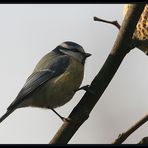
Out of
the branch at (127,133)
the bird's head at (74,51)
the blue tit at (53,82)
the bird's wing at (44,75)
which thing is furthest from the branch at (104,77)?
the bird's head at (74,51)

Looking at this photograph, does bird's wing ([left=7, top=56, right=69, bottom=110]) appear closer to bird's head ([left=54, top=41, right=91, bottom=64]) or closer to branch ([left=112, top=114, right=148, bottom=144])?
bird's head ([left=54, top=41, right=91, bottom=64])

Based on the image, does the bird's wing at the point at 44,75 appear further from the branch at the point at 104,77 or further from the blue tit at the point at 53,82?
the branch at the point at 104,77

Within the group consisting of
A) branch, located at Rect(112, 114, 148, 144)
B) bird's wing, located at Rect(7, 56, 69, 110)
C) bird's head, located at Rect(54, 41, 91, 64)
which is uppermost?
branch, located at Rect(112, 114, 148, 144)

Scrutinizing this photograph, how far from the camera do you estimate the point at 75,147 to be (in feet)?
3.40

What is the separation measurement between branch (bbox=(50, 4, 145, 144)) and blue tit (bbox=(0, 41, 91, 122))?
36.2 inches

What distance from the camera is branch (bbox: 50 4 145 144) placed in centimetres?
125

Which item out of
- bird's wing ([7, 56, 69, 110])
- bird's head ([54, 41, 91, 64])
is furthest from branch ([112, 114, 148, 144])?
bird's head ([54, 41, 91, 64])

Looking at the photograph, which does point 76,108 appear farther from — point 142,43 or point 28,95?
point 28,95

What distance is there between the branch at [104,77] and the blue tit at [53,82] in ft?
3.02

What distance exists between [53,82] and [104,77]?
124cm

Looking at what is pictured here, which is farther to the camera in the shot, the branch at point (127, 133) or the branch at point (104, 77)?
the branch at point (104, 77)

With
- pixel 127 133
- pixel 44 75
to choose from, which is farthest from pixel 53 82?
pixel 127 133

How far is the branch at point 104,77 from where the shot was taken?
4.09 ft
